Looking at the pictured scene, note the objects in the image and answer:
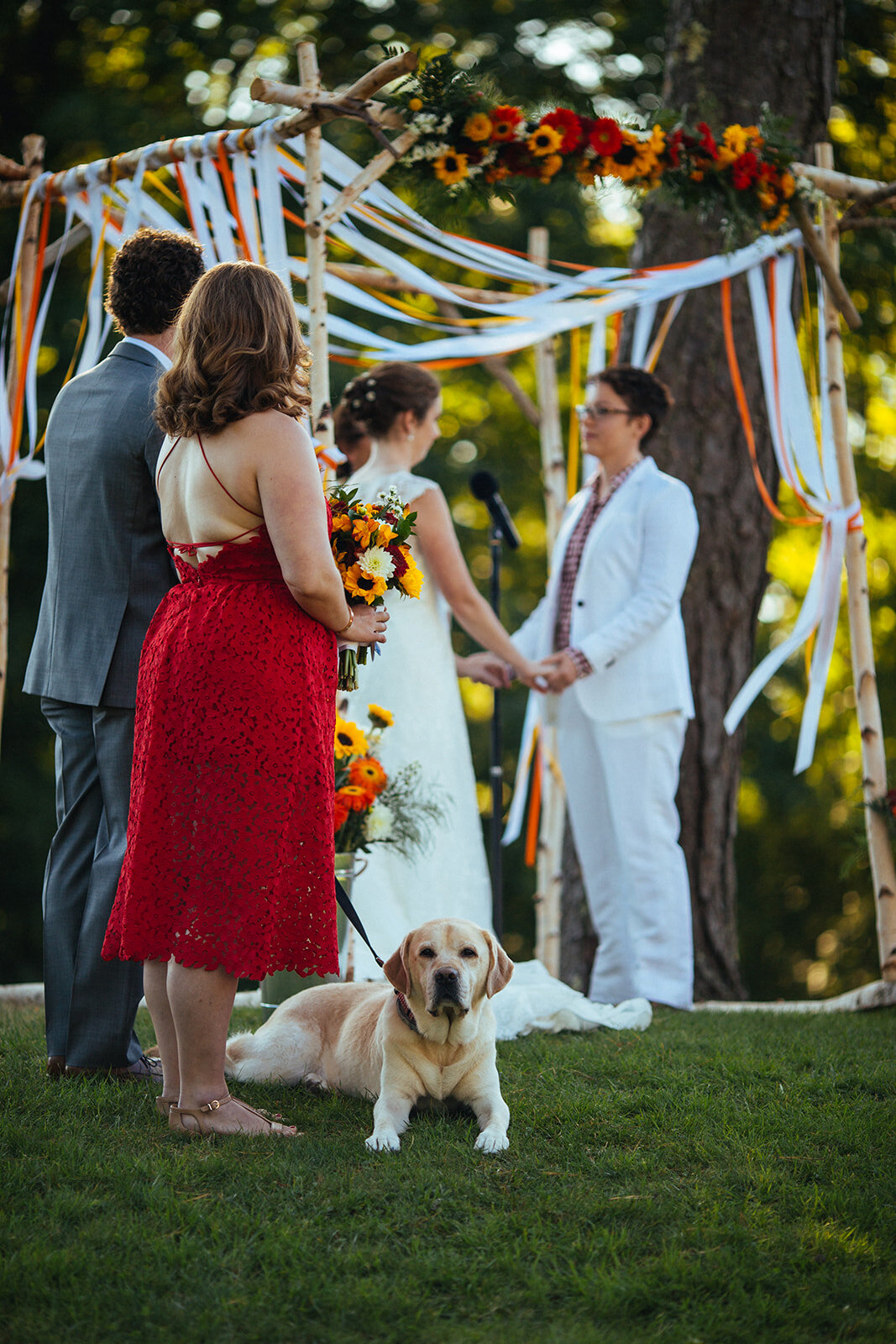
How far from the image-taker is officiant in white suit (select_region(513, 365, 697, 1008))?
515 cm

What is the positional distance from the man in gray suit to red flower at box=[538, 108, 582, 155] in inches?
74.4

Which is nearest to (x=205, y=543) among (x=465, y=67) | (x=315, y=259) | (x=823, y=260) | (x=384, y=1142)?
(x=384, y=1142)

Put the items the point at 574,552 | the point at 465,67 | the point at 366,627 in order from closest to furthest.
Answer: the point at 366,627 < the point at 574,552 < the point at 465,67

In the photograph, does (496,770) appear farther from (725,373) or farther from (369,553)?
(725,373)

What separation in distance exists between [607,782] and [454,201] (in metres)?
2.42

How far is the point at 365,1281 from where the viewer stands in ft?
6.86

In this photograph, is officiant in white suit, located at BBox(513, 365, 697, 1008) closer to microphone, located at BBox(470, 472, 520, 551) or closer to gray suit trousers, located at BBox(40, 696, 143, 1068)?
microphone, located at BBox(470, 472, 520, 551)

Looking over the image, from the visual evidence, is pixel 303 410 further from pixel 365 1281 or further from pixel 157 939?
pixel 365 1281

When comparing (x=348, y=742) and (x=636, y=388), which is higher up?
(x=636, y=388)

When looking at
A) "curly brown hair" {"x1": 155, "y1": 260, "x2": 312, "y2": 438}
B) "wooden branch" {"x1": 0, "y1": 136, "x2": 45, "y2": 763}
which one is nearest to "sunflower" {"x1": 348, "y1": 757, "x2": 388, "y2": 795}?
"wooden branch" {"x1": 0, "y1": 136, "x2": 45, "y2": 763}

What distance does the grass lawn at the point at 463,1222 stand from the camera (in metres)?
2.02

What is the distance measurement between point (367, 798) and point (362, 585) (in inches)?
48.2

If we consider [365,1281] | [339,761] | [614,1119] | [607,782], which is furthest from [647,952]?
[365,1281]

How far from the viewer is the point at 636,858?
16.9ft
